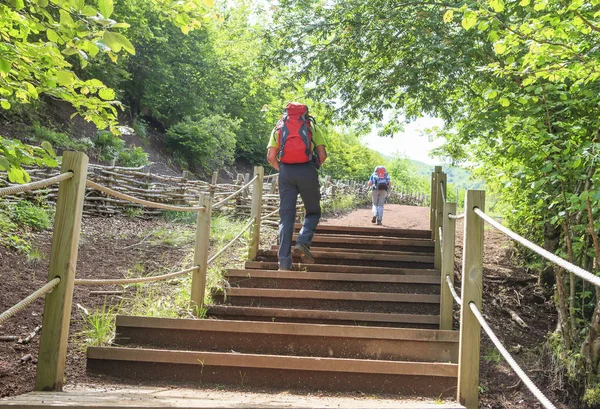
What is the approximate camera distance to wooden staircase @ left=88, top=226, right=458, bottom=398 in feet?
10.5

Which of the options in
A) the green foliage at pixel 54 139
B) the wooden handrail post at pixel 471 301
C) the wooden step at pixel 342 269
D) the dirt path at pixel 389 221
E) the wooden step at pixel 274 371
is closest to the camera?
the wooden handrail post at pixel 471 301

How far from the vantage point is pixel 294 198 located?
5180 mm

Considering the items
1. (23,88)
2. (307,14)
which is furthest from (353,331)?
(307,14)

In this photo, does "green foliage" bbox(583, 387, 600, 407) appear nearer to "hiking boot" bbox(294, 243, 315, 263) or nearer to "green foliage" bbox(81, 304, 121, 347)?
"hiking boot" bbox(294, 243, 315, 263)

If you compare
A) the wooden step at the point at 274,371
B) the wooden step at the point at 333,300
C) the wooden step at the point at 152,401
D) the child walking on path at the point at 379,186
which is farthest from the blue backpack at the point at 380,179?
the wooden step at the point at 152,401

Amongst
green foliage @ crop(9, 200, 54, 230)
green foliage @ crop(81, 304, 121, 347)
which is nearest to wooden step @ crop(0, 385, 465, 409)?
green foliage @ crop(81, 304, 121, 347)

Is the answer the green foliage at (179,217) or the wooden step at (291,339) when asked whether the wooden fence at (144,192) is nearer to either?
the green foliage at (179,217)

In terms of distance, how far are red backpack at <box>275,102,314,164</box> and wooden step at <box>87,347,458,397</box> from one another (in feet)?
7.47

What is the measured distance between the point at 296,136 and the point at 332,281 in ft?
4.85

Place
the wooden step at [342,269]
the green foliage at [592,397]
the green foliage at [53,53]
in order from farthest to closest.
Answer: the wooden step at [342,269]
the green foliage at [592,397]
the green foliage at [53,53]

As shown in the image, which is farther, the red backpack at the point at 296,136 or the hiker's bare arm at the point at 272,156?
the hiker's bare arm at the point at 272,156

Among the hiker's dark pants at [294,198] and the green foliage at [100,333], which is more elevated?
the hiker's dark pants at [294,198]

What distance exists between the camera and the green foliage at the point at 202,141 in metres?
24.6

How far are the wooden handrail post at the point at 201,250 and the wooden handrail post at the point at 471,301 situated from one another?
216 centimetres
